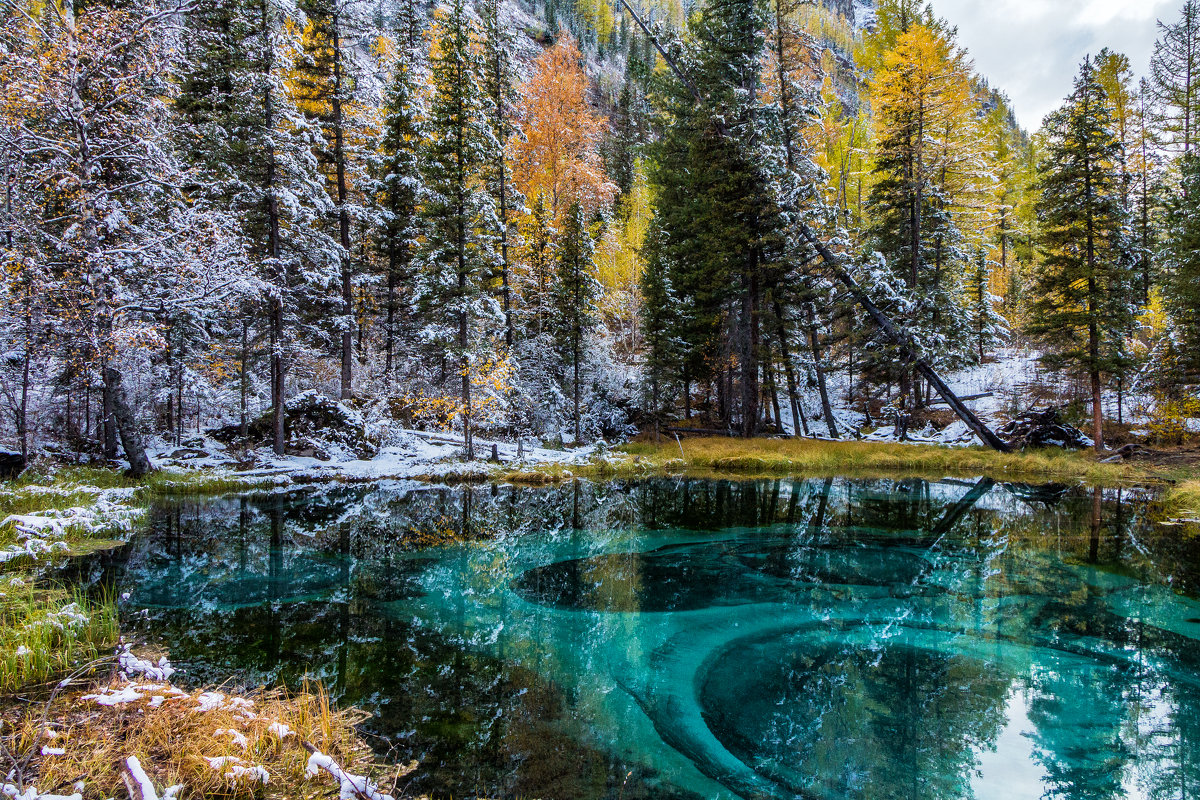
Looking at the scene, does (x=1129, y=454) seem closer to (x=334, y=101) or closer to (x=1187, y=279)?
(x=1187, y=279)

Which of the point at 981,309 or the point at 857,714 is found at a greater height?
the point at 981,309

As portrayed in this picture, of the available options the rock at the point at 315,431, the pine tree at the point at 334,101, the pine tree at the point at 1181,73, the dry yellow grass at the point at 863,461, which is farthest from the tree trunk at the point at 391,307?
the pine tree at the point at 1181,73

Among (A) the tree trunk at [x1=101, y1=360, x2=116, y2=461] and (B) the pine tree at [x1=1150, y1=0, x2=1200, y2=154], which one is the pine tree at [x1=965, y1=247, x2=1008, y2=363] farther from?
(A) the tree trunk at [x1=101, y1=360, x2=116, y2=461]

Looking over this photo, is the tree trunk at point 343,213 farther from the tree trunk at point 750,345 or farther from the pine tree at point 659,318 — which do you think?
the tree trunk at point 750,345

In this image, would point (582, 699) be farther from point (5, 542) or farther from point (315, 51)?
point (315, 51)

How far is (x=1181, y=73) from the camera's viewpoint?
26.9 m

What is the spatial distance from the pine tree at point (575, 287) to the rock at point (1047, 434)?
17102 mm

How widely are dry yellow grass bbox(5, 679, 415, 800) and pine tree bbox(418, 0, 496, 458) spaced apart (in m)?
15.7

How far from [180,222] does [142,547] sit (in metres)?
7.64

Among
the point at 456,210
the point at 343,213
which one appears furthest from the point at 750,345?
the point at 343,213

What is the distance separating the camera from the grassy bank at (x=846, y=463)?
18.6 meters

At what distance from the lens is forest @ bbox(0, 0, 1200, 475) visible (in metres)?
13.0

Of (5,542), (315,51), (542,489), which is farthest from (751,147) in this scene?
(5,542)

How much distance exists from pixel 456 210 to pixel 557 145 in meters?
12.5
